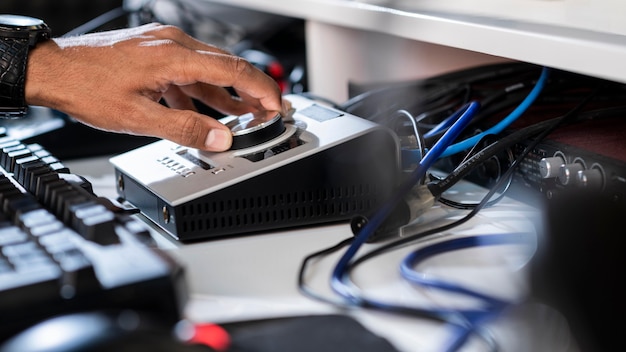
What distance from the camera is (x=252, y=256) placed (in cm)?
66

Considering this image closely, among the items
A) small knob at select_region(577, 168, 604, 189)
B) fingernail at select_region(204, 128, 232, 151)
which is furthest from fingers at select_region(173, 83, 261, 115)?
small knob at select_region(577, 168, 604, 189)

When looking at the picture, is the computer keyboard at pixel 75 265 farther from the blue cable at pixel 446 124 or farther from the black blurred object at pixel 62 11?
the black blurred object at pixel 62 11

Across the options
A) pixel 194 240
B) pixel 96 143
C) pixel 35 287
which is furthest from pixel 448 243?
pixel 96 143

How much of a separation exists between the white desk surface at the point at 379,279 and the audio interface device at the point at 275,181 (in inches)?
0.6

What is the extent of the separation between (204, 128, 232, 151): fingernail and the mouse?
1.19ft

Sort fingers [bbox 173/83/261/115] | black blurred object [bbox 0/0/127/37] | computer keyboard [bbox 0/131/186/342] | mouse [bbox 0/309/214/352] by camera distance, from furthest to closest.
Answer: black blurred object [bbox 0/0/127/37] → fingers [bbox 173/83/261/115] → computer keyboard [bbox 0/131/186/342] → mouse [bbox 0/309/214/352]

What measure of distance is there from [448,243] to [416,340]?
17 cm

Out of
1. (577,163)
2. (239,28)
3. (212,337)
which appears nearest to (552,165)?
(577,163)

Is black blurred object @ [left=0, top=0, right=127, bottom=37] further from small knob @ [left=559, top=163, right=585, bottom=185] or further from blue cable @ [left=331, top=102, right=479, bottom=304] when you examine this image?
small knob @ [left=559, top=163, right=585, bottom=185]

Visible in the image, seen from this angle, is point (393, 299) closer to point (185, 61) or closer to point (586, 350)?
point (586, 350)

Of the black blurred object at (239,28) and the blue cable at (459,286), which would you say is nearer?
the blue cable at (459,286)

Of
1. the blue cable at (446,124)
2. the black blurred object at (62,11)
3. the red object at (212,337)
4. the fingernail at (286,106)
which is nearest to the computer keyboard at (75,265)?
the red object at (212,337)

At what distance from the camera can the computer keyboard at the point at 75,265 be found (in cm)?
46

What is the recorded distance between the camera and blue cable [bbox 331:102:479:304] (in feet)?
1.92
